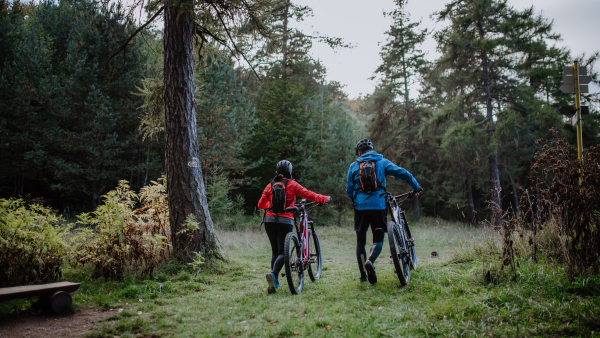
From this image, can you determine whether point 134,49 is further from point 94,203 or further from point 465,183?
point 465,183

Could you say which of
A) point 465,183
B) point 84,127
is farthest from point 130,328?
point 465,183

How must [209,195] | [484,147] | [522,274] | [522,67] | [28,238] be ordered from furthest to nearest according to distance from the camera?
[484,147]
[522,67]
[209,195]
[28,238]
[522,274]

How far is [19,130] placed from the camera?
16.2 metres

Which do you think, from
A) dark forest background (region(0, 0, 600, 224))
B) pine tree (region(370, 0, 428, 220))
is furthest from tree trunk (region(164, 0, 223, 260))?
pine tree (region(370, 0, 428, 220))

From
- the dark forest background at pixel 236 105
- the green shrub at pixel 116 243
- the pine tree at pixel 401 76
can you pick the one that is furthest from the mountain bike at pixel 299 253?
the pine tree at pixel 401 76

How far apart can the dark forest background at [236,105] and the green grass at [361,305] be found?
9.62 meters

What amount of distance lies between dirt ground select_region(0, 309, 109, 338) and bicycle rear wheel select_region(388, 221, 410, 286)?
11.4ft

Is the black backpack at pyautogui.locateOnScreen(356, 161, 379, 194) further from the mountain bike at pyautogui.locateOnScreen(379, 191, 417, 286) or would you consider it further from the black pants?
the black pants

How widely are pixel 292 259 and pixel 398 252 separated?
4.64 ft

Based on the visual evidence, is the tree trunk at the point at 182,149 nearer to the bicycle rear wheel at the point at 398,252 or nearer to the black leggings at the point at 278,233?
the black leggings at the point at 278,233

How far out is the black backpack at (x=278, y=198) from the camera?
466 centimetres

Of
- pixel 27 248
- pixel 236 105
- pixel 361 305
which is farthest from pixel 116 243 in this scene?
pixel 236 105

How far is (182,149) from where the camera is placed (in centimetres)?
624

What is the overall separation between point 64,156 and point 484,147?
24.9 meters
